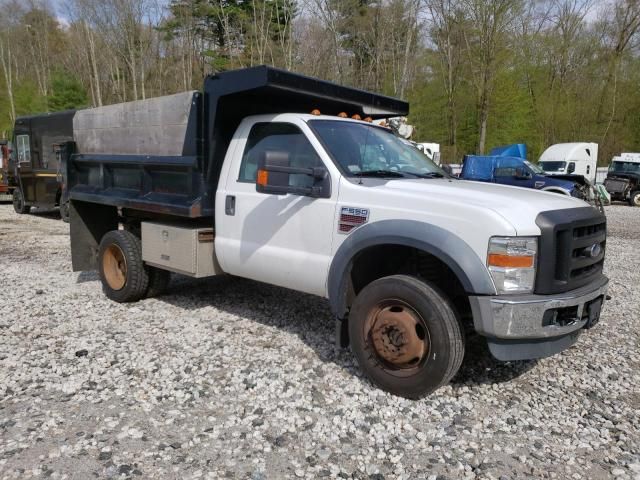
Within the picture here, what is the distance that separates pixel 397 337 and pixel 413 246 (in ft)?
2.20

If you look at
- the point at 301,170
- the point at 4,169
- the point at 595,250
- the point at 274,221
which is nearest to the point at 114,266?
the point at 274,221

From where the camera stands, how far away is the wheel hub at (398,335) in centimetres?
362

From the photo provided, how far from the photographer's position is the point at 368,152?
14.8 ft

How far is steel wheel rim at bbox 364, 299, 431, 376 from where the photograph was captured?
362cm

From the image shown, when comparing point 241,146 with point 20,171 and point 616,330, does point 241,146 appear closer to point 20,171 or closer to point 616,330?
point 616,330

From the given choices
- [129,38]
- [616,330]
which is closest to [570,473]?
[616,330]

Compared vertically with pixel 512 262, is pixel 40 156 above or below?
above

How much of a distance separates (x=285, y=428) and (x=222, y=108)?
2960mm

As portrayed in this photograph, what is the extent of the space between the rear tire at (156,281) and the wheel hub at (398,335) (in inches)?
122

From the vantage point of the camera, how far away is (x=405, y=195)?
3711mm

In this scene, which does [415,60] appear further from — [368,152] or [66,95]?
[368,152]

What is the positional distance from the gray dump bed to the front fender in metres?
1.98

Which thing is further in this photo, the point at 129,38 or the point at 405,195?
the point at 129,38

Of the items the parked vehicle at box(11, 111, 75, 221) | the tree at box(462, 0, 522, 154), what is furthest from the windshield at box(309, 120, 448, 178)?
the tree at box(462, 0, 522, 154)
